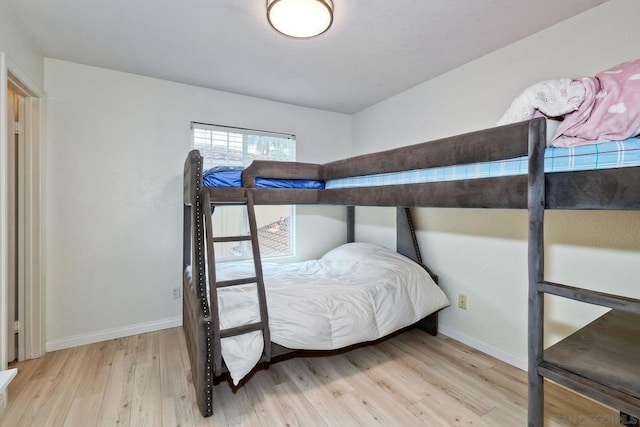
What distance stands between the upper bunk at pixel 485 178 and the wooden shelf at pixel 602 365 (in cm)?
53

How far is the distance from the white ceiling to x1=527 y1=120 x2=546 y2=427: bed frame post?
1.19 metres

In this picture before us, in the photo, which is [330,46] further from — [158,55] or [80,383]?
[80,383]

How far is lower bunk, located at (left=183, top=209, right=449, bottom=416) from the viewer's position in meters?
1.66

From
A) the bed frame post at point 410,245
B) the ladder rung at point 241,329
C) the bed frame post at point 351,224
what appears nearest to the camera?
the ladder rung at point 241,329

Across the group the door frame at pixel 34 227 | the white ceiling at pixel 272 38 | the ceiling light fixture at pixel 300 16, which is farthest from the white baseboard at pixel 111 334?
A: the ceiling light fixture at pixel 300 16

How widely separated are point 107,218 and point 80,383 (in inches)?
51.6

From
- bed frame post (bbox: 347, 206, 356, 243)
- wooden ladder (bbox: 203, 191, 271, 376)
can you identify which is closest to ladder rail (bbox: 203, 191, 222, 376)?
wooden ladder (bbox: 203, 191, 271, 376)

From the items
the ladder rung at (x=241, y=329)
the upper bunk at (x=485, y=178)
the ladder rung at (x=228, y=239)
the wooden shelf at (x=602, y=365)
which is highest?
the upper bunk at (x=485, y=178)

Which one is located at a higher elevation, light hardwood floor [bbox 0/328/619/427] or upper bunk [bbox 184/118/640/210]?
upper bunk [bbox 184/118/640/210]

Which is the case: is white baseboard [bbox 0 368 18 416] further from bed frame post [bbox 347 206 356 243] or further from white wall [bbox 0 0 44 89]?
bed frame post [bbox 347 206 356 243]

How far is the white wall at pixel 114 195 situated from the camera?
2.44 metres

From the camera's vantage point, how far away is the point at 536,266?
1.01 metres

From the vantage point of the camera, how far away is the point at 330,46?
2.16 metres

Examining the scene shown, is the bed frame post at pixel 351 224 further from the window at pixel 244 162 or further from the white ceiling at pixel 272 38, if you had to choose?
the white ceiling at pixel 272 38
